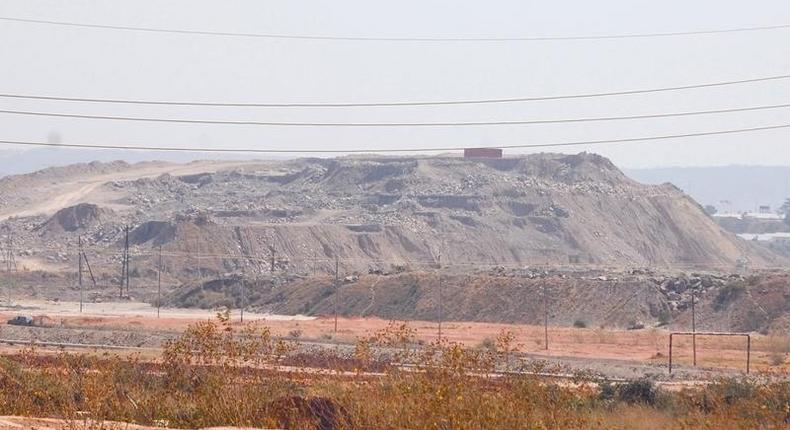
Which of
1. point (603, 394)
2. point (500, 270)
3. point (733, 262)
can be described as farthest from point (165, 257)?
point (603, 394)

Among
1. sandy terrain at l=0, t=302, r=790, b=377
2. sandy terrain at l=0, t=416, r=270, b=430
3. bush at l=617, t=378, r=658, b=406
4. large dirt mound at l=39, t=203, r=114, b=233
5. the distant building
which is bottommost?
sandy terrain at l=0, t=302, r=790, b=377

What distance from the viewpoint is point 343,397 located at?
20000mm

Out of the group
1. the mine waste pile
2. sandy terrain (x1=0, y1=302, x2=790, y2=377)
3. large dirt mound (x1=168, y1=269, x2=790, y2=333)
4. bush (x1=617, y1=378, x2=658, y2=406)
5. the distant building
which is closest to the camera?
bush (x1=617, y1=378, x2=658, y2=406)

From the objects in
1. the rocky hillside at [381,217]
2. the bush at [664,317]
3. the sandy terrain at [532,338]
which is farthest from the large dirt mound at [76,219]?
the bush at [664,317]

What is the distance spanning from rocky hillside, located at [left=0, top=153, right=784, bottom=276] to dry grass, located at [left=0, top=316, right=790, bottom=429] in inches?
3735

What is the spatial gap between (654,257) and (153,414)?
128476 millimetres

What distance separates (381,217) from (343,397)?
122 meters

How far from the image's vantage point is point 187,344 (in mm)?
22203

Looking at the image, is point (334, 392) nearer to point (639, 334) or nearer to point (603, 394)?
point (603, 394)

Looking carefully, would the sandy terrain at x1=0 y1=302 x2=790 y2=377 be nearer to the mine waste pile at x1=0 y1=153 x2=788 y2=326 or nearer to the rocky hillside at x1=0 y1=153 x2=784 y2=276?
the mine waste pile at x1=0 y1=153 x2=788 y2=326

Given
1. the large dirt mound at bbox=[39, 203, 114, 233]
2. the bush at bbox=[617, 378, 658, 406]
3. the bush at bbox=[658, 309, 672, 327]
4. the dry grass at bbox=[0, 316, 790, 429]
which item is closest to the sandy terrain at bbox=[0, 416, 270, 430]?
the dry grass at bbox=[0, 316, 790, 429]

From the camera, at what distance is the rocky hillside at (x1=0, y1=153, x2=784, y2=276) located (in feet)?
416

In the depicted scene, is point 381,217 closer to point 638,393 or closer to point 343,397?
point 638,393

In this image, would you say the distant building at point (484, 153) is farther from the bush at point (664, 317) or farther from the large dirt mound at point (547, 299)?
the bush at point (664, 317)
